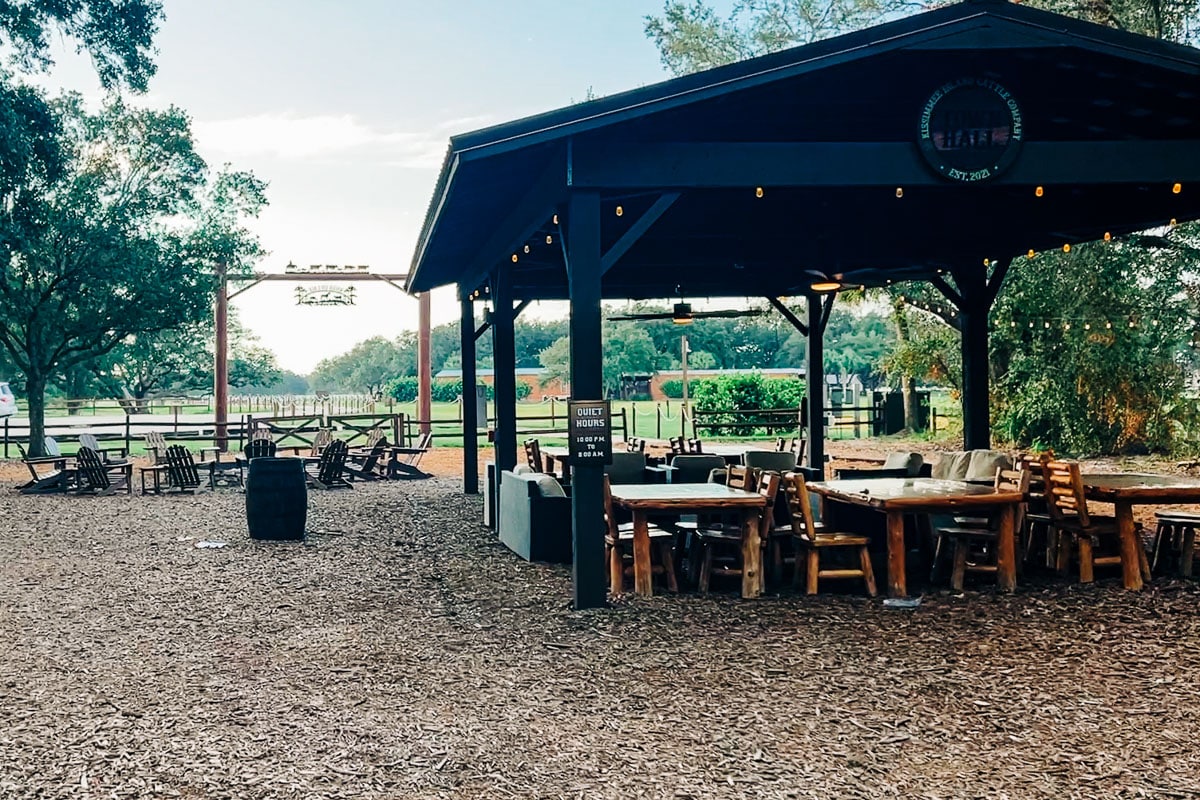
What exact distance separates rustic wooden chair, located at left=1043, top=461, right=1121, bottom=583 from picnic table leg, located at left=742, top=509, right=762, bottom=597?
88.7 inches

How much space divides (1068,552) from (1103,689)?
3.04 meters

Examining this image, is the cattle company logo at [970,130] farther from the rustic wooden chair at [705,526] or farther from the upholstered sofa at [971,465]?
the upholstered sofa at [971,465]

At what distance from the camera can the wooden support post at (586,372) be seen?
700 centimetres

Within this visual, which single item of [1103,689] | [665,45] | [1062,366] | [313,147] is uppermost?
[313,147]

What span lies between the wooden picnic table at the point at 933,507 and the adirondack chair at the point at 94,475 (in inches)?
480

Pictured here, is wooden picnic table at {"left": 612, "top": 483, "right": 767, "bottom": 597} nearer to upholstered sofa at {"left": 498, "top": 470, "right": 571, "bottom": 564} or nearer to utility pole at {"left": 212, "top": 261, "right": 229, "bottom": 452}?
upholstered sofa at {"left": 498, "top": 470, "right": 571, "bottom": 564}

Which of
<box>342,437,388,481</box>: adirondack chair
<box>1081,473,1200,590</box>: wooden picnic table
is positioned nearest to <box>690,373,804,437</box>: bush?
<box>342,437,388,481</box>: adirondack chair

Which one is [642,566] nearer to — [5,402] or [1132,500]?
[1132,500]

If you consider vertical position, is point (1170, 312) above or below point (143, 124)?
below

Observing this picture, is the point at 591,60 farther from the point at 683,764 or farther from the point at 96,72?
the point at 683,764

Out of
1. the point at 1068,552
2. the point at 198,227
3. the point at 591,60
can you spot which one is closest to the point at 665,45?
the point at 591,60

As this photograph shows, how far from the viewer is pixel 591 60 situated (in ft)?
108

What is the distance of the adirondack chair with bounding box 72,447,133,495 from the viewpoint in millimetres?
15961

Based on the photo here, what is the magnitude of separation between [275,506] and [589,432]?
17.0 feet
